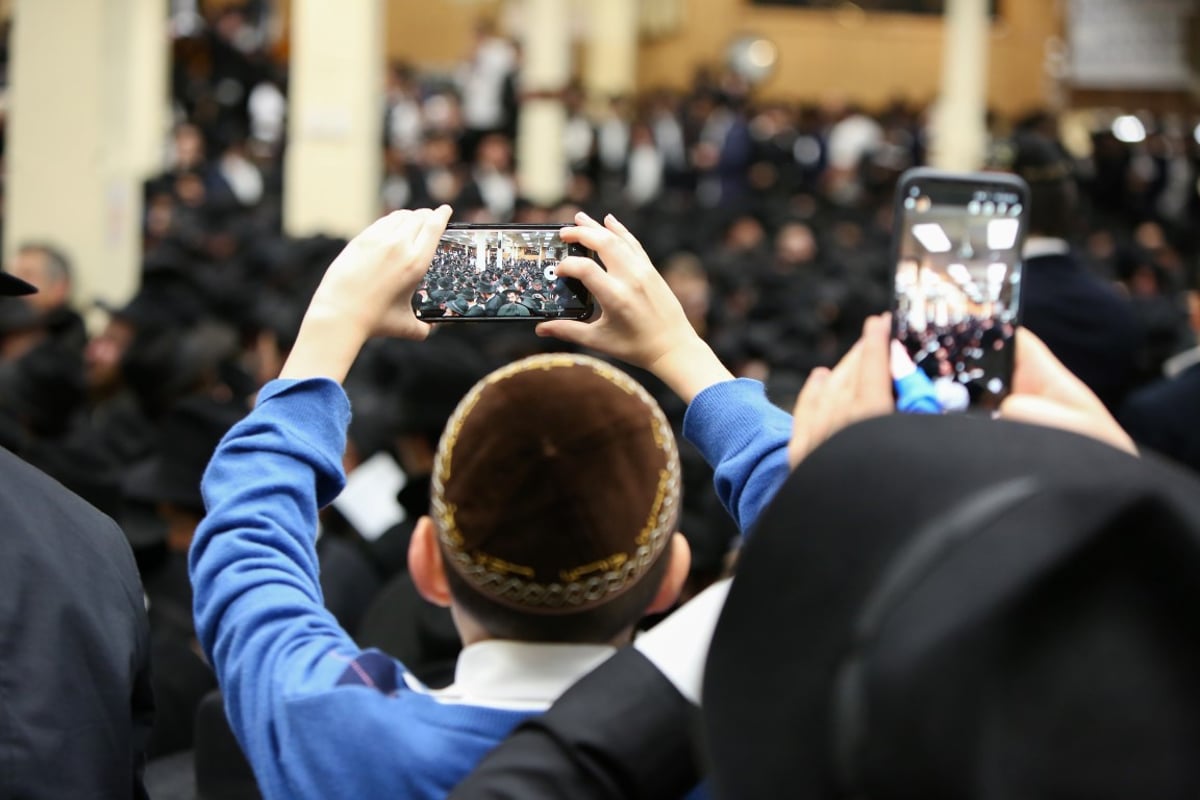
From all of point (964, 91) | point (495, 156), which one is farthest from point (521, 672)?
point (964, 91)

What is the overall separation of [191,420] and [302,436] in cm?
275

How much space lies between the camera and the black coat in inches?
58.8

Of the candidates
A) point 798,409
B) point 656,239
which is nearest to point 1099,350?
point 798,409

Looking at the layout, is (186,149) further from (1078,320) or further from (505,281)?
(505,281)

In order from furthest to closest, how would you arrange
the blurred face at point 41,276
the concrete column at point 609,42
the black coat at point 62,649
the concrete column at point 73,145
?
the concrete column at point 609,42
the concrete column at point 73,145
the blurred face at point 41,276
the black coat at point 62,649

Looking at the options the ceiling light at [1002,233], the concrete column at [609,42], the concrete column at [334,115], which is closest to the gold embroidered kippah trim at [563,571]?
the ceiling light at [1002,233]

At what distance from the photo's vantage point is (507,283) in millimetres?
1628

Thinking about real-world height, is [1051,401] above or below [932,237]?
below

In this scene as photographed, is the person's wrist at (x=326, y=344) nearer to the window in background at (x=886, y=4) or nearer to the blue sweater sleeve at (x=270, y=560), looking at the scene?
the blue sweater sleeve at (x=270, y=560)

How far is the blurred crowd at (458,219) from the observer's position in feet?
12.9

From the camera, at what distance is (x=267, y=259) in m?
9.38

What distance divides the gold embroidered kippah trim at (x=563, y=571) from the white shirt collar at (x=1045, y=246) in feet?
7.82

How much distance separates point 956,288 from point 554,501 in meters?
0.43

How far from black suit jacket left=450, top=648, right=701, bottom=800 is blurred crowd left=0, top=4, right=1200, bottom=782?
1.34 meters
